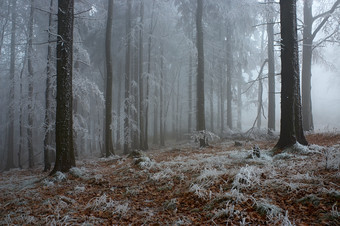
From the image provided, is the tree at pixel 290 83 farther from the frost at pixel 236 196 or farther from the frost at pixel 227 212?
the frost at pixel 227 212

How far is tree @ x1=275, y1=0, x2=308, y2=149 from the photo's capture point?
601cm

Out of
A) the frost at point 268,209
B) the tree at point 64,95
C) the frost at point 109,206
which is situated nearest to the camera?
the frost at point 268,209

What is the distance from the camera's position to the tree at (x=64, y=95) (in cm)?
673

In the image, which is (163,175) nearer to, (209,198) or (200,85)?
(209,198)

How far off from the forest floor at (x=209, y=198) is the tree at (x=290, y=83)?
1.52ft

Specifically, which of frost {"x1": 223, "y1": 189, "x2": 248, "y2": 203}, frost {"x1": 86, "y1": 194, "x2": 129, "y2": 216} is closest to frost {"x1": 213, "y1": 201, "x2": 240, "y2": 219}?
frost {"x1": 223, "y1": 189, "x2": 248, "y2": 203}

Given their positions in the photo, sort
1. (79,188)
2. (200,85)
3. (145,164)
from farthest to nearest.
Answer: (200,85) → (145,164) → (79,188)

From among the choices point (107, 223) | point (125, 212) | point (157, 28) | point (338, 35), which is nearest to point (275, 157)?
point (125, 212)

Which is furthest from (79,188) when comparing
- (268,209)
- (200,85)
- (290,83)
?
(200,85)

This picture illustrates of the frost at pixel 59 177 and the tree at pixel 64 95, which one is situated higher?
the tree at pixel 64 95

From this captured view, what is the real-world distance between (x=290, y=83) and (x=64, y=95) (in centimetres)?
691

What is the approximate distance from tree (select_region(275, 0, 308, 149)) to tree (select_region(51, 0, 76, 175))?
256 inches

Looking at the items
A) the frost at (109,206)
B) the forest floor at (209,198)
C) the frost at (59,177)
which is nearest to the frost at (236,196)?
the forest floor at (209,198)

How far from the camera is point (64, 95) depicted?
678cm
